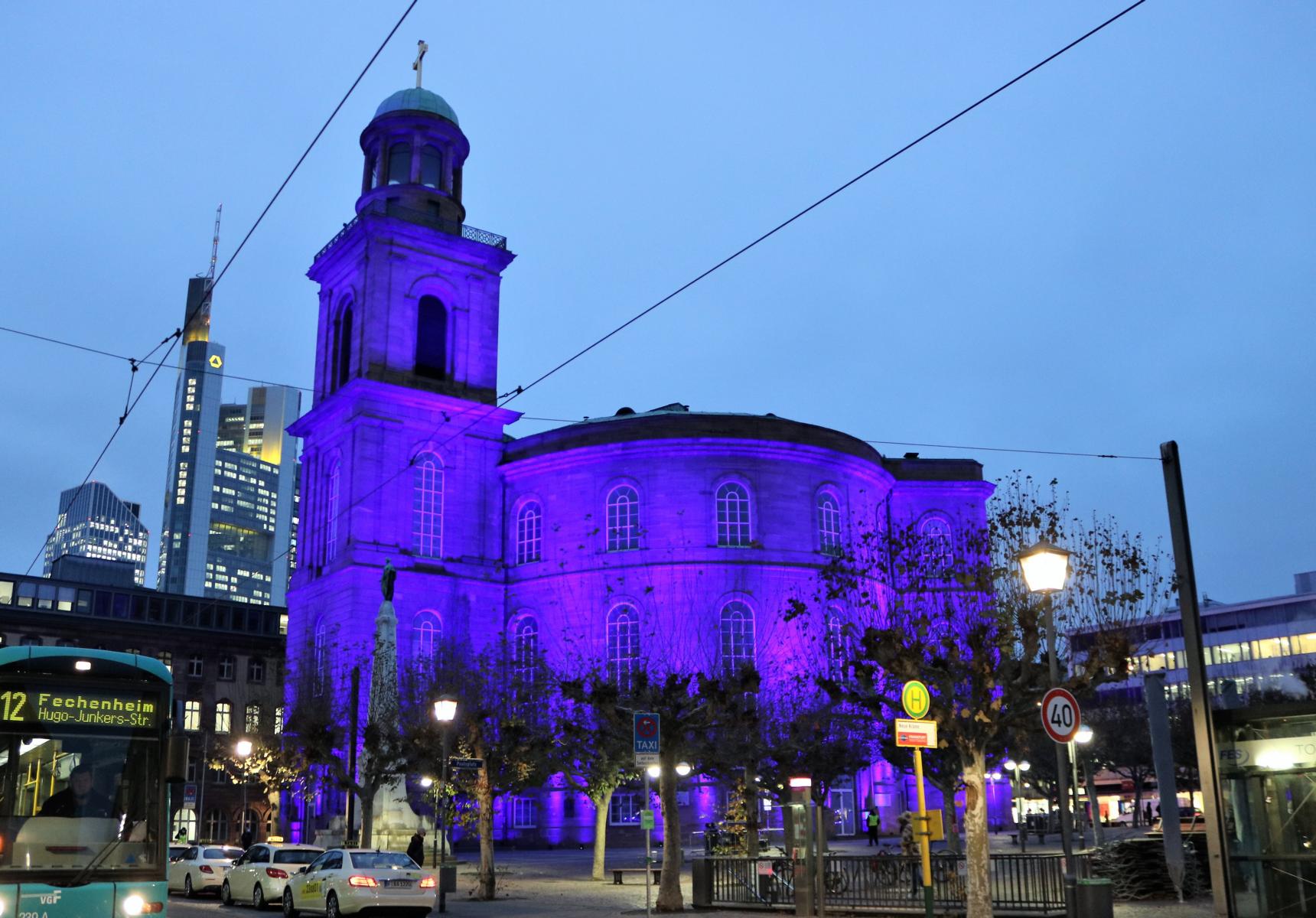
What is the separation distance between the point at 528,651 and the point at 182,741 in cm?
4102

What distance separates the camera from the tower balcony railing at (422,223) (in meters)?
59.7

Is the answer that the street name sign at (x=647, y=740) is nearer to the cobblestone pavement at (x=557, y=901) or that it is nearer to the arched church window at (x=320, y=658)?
the cobblestone pavement at (x=557, y=901)

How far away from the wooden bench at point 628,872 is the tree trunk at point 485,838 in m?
3.71

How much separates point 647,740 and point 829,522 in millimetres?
37946

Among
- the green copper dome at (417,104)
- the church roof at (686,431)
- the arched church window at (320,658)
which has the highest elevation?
the green copper dome at (417,104)

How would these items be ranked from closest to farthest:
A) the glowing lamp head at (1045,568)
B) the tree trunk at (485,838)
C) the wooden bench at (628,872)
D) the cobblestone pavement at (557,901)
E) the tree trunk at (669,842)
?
1. the glowing lamp head at (1045,568)
2. the cobblestone pavement at (557,901)
3. the tree trunk at (669,842)
4. the tree trunk at (485,838)
5. the wooden bench at (628,872)

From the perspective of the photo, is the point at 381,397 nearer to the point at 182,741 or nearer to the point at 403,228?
the point at 403,228

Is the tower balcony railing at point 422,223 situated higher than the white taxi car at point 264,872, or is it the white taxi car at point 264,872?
the tower balcony railing at point 422,223

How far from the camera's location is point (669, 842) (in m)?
22.8

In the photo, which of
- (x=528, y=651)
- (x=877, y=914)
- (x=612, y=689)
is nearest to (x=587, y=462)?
(x=528, y=651)

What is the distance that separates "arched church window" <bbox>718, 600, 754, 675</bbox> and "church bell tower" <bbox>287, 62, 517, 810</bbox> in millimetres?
10341


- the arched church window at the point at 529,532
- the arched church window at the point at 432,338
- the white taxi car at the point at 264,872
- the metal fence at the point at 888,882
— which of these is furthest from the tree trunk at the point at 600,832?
the arched church window at the point at 432,338

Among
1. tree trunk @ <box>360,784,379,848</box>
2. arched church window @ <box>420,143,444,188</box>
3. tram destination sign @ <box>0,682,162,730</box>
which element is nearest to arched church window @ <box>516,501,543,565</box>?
arched church window @ <box>420,143,444,188</box>

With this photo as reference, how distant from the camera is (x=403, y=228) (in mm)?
59031
